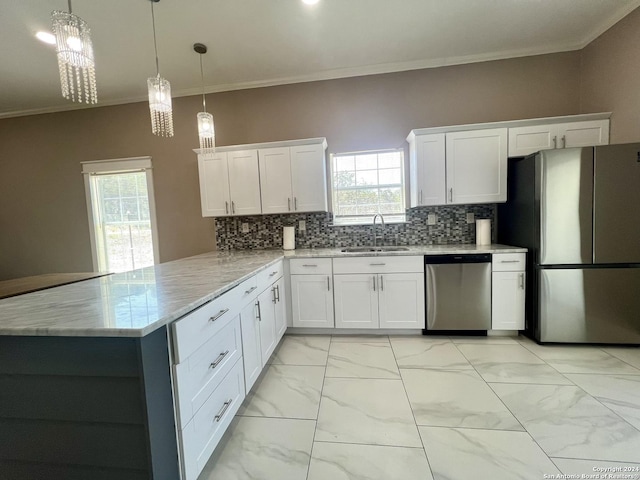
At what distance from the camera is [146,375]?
3.22 ft

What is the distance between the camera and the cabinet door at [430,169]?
284cm

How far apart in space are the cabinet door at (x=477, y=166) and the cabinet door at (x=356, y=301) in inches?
50.1

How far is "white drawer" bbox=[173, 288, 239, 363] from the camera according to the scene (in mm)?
1119

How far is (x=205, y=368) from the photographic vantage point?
1326 millimetres

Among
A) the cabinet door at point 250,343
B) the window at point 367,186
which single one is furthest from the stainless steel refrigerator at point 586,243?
the cabinet door at point 250,343

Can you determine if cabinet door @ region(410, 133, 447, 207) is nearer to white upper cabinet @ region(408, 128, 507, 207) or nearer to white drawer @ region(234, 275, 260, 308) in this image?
white upper cabinet @ region(408, 128, 507, 207)

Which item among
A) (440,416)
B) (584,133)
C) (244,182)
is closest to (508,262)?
(584,133)

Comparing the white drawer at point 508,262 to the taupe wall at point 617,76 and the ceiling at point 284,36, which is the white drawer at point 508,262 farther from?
the ceiling at point 284,36

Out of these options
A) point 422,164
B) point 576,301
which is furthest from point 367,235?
point 576,301

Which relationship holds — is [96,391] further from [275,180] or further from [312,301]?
[275,180]

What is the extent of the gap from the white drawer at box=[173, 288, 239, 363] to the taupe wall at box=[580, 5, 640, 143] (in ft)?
11.8

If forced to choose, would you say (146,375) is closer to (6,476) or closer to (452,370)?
(6,476)

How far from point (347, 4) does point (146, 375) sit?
281 cm

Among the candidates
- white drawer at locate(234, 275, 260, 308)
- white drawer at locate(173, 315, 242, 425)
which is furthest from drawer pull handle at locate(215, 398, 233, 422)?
white drawer at locate(234, 275, 260, 308)
